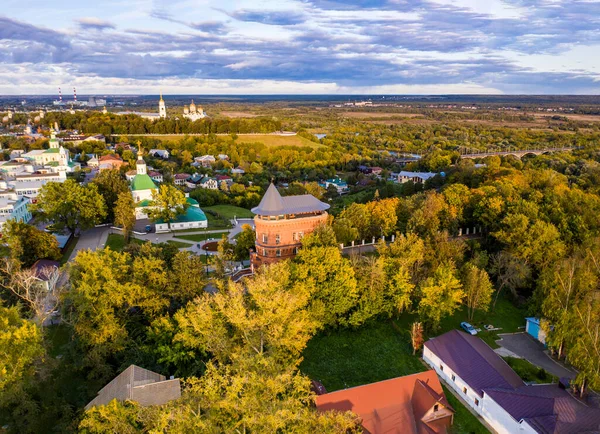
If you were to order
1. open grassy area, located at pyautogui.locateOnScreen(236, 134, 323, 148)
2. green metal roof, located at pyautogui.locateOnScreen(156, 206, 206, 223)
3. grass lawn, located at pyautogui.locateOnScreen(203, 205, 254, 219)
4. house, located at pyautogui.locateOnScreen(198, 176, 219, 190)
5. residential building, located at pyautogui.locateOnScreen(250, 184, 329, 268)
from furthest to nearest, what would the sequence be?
1. open grassy area, located at pyautogui.locateOnScreen(236, 134, 323, 148)
2. house, located at pyautogui.locateOnScreen(198, 176, 219, 190)
3. grass lawn, located at pyautogui.locateOnScreen(203, 205, 254, 219)
4. green metal roof, located at pyautogui.locateOnScreen(156, 206, 206, 223)
5. residential building, located at pyautogui.locateOnScreen(250, 184, 329, 268)

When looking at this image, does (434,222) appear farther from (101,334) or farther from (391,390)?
(101,334)

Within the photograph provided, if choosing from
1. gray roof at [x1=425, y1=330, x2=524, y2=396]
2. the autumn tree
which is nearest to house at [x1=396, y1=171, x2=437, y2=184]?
the autumn tree

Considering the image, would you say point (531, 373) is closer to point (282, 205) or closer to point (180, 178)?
point (282, 205)

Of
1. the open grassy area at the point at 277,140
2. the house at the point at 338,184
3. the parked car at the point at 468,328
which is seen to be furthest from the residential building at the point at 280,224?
the open grassy area at the point at 277,140

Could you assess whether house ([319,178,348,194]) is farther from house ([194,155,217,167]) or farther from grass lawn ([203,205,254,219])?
house ([194,155,217,167])

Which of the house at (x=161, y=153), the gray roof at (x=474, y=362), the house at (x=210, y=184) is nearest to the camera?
the gray roof at (x=474, y=362)

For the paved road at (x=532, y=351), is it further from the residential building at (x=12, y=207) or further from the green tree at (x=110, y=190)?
the residential building at (x=12, y=207)

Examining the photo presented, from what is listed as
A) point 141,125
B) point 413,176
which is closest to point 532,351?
point 413,176

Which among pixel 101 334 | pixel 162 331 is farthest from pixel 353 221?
pixel 101 334
